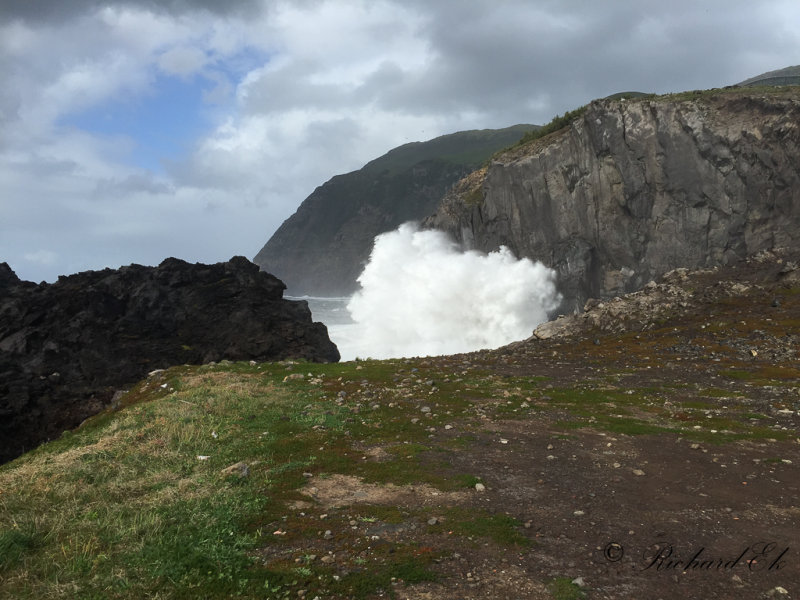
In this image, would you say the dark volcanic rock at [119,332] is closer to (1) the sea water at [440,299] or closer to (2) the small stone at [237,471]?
(1) the sea water at [440,299]

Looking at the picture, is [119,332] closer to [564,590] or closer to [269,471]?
[269,471]

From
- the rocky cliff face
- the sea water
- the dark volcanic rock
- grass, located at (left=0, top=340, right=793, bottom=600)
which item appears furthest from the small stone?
the sea water

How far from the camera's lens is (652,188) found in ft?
167

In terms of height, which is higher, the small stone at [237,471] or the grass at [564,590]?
the small stone at [237,471]

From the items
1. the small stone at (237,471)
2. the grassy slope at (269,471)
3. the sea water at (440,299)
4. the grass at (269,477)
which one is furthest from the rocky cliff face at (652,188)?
the small stone at (237,471)

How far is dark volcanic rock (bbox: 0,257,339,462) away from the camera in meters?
31.0

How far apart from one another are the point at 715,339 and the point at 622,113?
3157cm

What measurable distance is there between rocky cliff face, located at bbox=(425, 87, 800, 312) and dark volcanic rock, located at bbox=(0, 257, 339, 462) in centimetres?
3232

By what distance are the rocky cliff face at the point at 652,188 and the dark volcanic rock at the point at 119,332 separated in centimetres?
3232

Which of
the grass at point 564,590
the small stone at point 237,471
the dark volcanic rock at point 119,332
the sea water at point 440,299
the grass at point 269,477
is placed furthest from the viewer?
the sea water at point 440,299

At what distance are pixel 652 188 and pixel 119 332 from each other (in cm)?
5481

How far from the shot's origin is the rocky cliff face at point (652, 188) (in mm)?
44344

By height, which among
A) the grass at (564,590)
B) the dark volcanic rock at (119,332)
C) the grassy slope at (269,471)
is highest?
the dark volcanic rock at (119,332)

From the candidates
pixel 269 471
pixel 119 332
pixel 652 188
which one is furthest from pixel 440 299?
pixel 269 471
